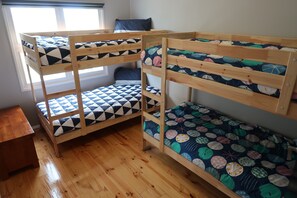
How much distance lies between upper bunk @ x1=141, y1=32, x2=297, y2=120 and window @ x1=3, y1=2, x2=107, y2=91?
60.1 inches

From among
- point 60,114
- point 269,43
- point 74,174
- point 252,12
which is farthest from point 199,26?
point 74,174

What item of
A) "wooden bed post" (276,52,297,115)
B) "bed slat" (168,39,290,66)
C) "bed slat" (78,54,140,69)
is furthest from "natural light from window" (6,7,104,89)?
"wooden bed post" (276,52,297,115)

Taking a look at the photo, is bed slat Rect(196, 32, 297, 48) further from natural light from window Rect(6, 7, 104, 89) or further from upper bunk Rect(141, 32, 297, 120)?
natural light from window Rect(6, 7, 104, 89)

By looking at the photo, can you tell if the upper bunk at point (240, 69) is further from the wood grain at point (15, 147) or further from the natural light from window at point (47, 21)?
the natural light from window at point (47, 21)

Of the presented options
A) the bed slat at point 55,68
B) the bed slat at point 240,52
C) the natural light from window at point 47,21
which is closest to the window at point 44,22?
the natural light from window at point 47,21

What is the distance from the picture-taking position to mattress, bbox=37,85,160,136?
7.65 feet

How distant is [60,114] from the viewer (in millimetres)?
2246

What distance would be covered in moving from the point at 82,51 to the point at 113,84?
135 centimetres

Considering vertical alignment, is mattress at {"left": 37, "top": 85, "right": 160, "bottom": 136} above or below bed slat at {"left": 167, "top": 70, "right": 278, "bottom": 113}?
below

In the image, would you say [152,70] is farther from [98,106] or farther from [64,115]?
[64,115]

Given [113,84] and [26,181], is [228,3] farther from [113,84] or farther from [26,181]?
[26,181]

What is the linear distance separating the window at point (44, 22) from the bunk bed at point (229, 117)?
4.80ft

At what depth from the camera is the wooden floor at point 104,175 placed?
1.86m

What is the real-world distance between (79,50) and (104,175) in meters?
1.30
